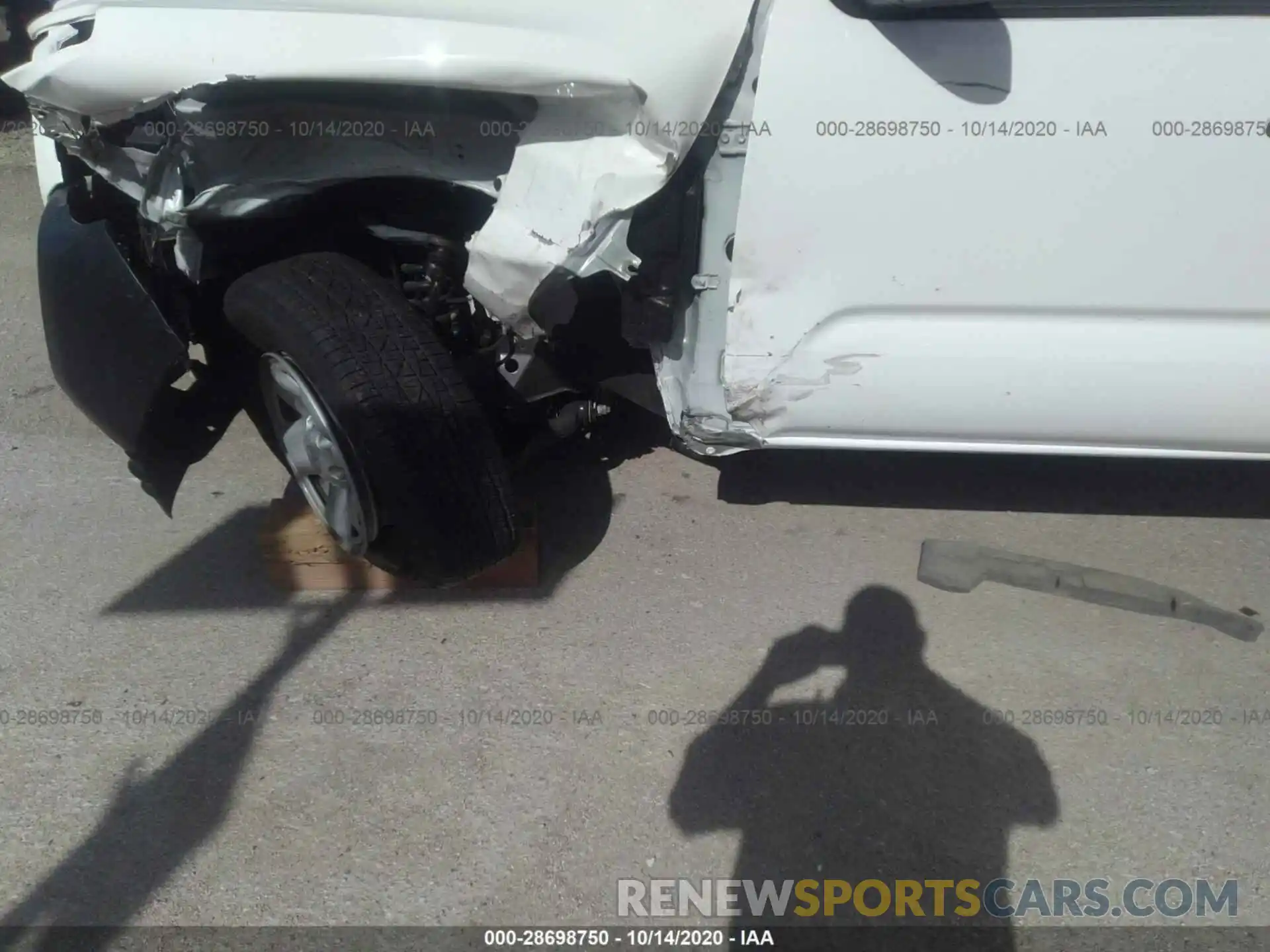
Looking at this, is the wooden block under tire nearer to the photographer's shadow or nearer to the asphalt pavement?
the asphalt pavement

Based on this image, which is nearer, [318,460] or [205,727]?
[205,727]

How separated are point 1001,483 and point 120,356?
7.86 ft

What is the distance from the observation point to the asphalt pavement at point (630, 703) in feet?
5.76

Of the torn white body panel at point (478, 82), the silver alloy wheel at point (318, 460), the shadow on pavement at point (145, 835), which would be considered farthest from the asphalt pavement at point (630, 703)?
the torn white body panel at point (478, 82)

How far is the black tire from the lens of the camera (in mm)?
1977

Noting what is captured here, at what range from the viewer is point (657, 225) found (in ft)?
6.15

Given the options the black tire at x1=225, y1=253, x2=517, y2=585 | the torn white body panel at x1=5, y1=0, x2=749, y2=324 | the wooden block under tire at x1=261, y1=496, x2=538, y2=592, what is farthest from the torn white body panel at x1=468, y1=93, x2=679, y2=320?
the wooden block under tire at x1=261, y1=496, x2=538, y2=592

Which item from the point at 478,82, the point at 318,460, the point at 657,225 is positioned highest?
the point at 478,82

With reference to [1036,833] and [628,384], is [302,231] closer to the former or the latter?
[628,384]

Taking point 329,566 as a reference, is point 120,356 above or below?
above

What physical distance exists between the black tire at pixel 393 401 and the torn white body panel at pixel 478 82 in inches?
7.4

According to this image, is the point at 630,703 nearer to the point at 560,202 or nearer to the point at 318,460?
the point at 318,460

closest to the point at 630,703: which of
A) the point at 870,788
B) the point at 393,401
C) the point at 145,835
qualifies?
the point at 870,788

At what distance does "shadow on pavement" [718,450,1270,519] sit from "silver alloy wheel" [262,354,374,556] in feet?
3.55
